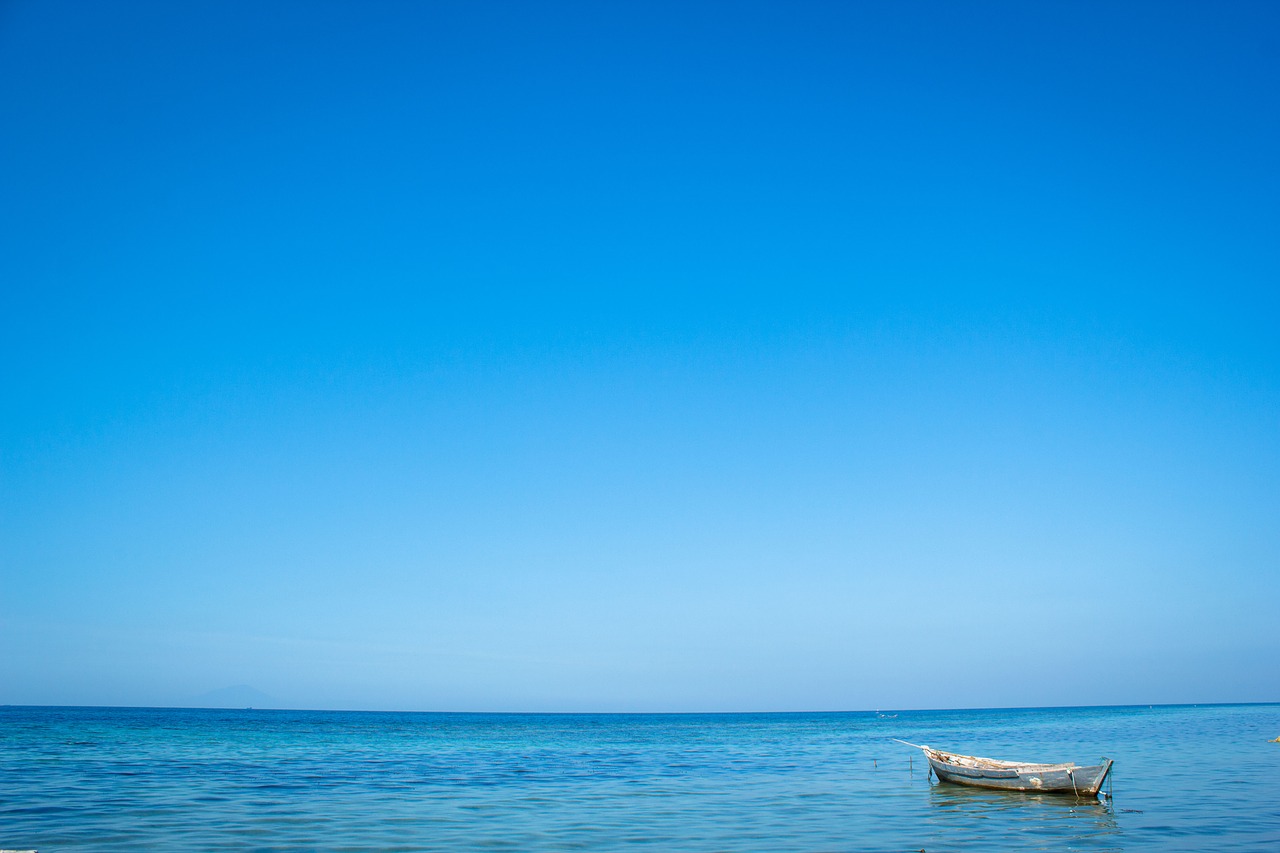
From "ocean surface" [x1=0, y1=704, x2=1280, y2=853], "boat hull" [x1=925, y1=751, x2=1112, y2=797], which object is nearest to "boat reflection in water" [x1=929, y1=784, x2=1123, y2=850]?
"ocean surface" [x1=0, y1=704, x2=1280, y2=853]

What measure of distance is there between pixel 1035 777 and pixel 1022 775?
1.64 feet

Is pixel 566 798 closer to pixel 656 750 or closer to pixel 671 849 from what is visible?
pixel 671 849

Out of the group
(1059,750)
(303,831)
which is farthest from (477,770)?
(1059,750)

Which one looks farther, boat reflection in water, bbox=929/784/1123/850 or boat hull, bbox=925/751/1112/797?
boat hull, bbox=925/751/1112/797

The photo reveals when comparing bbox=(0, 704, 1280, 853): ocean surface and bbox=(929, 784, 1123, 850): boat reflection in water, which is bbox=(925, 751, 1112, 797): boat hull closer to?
bbox=(929, 784, 1123, 850): boat reflection in water

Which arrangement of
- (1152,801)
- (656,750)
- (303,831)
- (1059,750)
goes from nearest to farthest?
(303,831) → (1152,801) → (1059,750) → (656,750)

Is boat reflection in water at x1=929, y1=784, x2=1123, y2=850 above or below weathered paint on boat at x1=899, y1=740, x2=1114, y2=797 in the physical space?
below

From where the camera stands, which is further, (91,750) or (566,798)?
(91,750)

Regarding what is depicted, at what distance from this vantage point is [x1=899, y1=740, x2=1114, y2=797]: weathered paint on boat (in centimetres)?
2866

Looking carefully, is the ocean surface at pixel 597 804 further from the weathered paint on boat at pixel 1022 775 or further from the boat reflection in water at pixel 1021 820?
the weathered paint on boat at pixel 1022 775

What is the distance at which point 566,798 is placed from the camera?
101 feet

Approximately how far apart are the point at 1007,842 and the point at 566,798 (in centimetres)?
1536

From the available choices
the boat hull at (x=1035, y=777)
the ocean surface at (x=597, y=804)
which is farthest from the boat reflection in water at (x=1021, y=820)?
the boat hull at (x=1035, y=777)

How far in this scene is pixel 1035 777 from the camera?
98.2ft
